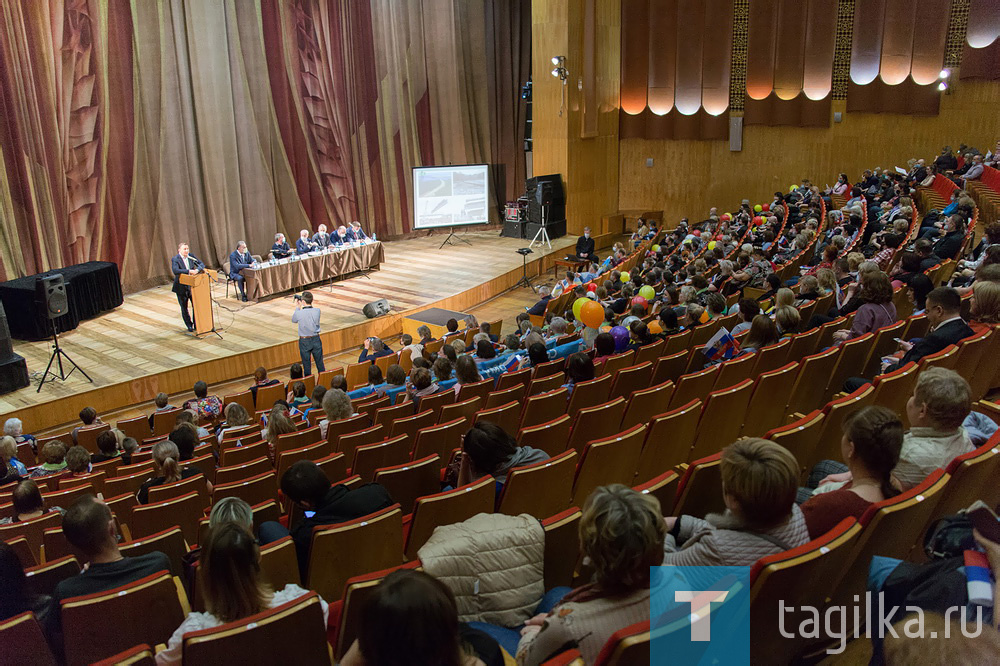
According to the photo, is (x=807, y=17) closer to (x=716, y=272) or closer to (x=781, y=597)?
(x=716, y=272)

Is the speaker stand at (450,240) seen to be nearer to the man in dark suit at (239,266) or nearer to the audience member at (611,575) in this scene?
the man in dark suit at (239,266)

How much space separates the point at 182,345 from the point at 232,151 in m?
5.07

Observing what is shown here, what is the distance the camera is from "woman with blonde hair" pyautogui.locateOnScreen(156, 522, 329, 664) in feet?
6.44

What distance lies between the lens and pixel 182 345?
9430mm

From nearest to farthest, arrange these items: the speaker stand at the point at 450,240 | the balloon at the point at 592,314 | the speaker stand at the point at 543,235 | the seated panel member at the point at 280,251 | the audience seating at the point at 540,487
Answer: the audience seating at the point at 540,487 → the balloon at the point at 592,314 → the seated panel member at the point at 280,251 → the speaker stand at the point at 543,235 → the speaker stand at the point at 450,240

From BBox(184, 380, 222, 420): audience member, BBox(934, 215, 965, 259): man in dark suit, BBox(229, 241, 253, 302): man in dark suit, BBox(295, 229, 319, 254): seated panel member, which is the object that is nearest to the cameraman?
BBox(184, 380, 222, 420): audience member

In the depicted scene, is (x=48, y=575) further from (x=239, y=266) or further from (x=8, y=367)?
(x=239, y=266)

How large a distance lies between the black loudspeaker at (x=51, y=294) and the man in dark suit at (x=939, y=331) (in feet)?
26.9

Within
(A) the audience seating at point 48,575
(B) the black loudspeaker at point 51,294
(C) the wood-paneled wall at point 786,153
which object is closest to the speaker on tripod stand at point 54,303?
(B) the black loudspeaker at point 51,294

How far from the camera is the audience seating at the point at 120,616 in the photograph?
7.24 feet

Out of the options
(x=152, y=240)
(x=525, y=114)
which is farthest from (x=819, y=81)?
(x=152, y=240)

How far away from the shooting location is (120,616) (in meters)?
2.25

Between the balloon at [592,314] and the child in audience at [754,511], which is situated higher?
the child in audience at [754,511]

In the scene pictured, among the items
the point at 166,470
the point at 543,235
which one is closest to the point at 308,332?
the point at 166,470
